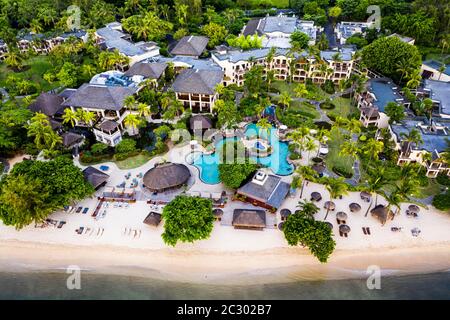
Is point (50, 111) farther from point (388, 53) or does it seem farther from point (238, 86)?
point (388, 53)

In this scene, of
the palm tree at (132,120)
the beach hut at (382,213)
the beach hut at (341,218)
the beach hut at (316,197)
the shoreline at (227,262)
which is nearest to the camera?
the shoreline at (227,262)

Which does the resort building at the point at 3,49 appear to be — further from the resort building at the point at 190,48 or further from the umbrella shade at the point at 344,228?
the umbrella shade at the point at 344,228

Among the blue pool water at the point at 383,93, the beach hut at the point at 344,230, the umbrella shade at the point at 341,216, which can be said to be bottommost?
the beach hut at the point at 344,230

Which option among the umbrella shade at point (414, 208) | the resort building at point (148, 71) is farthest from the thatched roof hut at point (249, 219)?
the resort building at point (148, 71)

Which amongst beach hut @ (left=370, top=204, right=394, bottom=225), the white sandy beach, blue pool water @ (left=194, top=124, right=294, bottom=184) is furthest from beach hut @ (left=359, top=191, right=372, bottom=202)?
blue pool water @ (left=194, top=124, right=294, bottom=184)

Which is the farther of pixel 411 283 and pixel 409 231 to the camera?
pixel 409 231

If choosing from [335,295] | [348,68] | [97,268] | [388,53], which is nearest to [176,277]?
[97,268]

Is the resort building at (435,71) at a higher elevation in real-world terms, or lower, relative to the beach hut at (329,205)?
higher

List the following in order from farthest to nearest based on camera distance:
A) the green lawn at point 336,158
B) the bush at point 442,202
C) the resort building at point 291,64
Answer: the resort building at point 291,64, the green lawn at point 336,158, the bush at point 442,202
